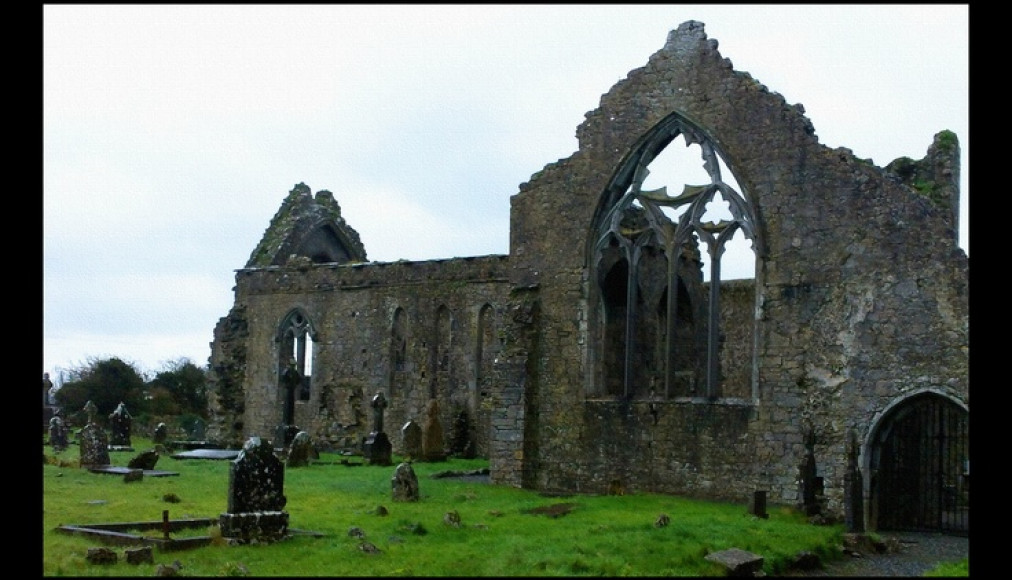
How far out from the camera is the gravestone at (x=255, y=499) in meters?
11.0

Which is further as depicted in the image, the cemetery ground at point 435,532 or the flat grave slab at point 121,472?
the flat grave slab at point 121,472

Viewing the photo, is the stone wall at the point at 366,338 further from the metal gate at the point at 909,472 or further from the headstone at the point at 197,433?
the metal gate at the point at 909,472

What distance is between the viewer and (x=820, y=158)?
16.3 meters

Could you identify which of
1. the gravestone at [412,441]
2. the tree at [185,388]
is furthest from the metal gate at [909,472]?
the tree at [185,388]

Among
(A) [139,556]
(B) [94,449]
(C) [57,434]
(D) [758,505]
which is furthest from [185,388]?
(A) [139,556]

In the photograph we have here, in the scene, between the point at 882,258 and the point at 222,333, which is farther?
the point at 222,333

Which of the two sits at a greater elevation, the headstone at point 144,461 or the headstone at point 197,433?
the headstone at point 144,461

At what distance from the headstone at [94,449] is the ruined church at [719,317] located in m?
7.55

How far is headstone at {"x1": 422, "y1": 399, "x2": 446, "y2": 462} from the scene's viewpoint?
84.0 feet

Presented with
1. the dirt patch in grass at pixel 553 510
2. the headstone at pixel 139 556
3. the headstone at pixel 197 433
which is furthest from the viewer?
the headstone at pixel 197 433

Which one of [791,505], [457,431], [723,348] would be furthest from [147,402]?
[791,505]

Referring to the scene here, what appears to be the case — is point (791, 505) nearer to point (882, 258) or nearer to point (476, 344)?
point (882, 258)

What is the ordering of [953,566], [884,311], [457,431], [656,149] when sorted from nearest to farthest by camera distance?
[953,566] < [884,311] < [656,149] < [457,431]

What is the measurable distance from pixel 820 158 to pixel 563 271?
16.6 feet
